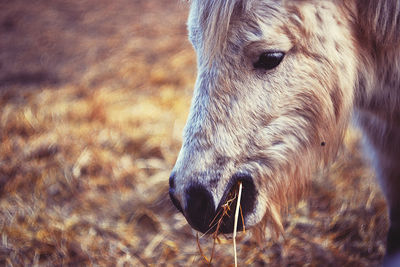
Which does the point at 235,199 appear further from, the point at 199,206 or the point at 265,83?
the point at 265,83

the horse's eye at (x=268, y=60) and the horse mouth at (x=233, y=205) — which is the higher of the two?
the horse's eye at (x=268, y=60)

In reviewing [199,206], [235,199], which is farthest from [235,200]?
[199,206]

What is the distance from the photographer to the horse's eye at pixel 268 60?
1095 millimetres

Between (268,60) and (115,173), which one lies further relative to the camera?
(115,173)

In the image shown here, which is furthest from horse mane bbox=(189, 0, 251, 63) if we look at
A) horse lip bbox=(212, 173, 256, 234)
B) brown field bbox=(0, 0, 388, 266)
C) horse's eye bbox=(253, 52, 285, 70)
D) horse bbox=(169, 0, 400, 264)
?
brown field bbox=(0, 0, 388, 266)

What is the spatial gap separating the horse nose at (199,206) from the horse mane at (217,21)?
386mm

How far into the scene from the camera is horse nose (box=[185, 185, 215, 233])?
3.67 feet

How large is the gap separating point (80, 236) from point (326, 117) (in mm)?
1359

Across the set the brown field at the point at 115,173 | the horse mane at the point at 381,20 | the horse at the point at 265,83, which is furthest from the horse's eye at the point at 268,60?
the brown field at the point at 115,173

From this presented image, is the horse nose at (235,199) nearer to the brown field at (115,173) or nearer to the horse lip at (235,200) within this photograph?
the horse lip at (235,200)

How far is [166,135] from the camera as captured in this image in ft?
8.86

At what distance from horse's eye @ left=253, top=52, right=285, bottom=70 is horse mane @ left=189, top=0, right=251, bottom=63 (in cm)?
11

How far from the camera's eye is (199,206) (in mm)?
1136

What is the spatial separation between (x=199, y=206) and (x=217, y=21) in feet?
1.78
